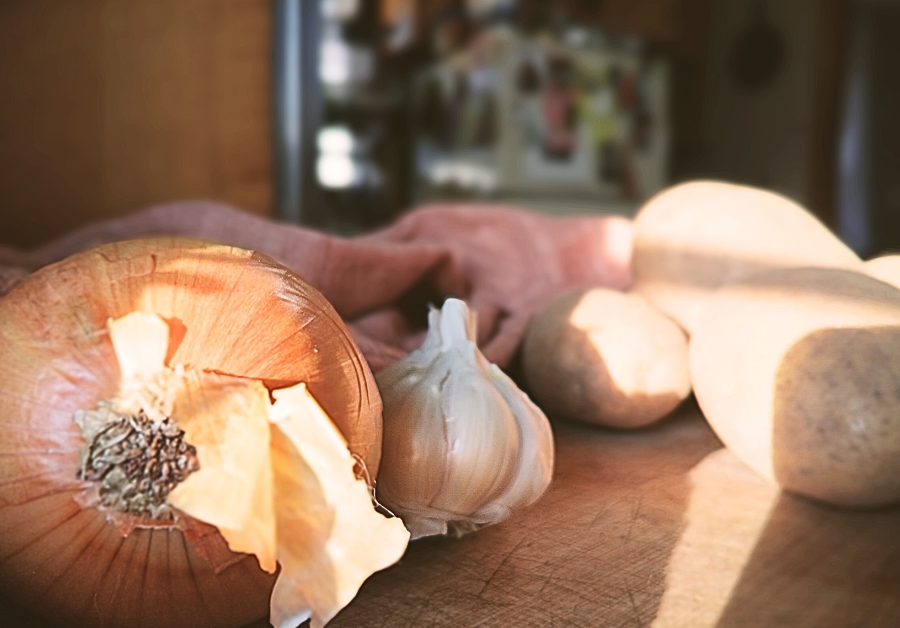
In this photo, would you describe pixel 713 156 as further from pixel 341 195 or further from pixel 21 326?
pixel 21 326

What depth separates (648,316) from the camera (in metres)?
0.65

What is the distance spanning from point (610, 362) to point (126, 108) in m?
0.92

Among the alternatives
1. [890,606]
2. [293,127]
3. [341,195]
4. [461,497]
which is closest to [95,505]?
[461,497]

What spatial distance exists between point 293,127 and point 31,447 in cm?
111

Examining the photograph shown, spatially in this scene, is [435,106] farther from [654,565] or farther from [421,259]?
[654,565]

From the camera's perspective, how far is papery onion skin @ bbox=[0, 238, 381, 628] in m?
0.30

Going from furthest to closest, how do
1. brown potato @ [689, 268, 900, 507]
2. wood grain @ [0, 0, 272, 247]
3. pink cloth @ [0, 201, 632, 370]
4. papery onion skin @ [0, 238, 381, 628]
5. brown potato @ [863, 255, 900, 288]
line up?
wood grain @ [0, 0, 272, 247], pink cloth @ [0, 201, 632, 370], brown potato @ [863, 255, 900, 288], brown potato @ [689, 268, 900, 507], papery onion skin @ [0, 238, 381, 628]

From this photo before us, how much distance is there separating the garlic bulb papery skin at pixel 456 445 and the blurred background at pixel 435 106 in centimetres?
91

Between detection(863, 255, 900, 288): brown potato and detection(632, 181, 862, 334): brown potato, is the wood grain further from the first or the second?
detection(863, 255, 900, 288): brown potato

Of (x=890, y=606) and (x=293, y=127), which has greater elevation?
(x=293, y=127)

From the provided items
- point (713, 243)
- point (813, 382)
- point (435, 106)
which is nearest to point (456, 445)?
point (813, 382)

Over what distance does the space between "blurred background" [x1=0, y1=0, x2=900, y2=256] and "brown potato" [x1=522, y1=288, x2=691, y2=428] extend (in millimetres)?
818

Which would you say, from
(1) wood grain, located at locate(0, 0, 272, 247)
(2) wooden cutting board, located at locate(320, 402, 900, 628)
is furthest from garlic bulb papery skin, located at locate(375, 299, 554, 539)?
(1) wood grain, located at locate(0, 0, 272, 247)

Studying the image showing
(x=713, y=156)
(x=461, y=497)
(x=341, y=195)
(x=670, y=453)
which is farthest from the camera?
(x=713, y=156)
